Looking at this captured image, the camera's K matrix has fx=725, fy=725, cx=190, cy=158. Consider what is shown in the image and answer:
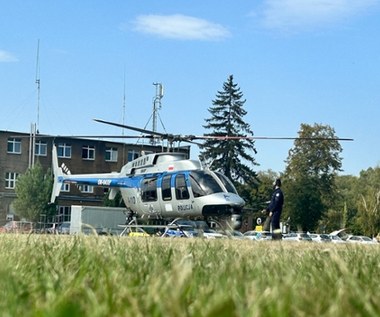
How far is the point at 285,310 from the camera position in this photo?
178cm

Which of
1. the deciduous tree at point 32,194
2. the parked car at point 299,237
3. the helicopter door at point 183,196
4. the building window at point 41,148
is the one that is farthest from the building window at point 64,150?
the helicopter door at point 183,196

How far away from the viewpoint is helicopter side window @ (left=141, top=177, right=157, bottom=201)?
25453mm

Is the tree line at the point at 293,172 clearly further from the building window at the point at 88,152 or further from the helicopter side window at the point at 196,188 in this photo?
the helicopter side window at the point at 196,188

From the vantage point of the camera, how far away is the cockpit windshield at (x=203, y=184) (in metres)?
24.1

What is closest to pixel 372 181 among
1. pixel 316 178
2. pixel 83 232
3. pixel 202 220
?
pixel 316 178

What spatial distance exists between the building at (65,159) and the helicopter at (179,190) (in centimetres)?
4165

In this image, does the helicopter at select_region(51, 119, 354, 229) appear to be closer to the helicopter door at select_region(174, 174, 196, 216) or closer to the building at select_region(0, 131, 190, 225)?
the helicopter door at select_region(174, 174, 196, 216)

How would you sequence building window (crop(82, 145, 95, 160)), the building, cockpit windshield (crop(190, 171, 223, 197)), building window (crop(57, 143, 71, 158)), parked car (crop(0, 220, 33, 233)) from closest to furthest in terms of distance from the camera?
1. parked car (crop(0, 220, 33, 233))
2. cockpit windshield (crop(190, 171, 223, 197))
3. the building
4. building window (crop(57, 143, 71, 158))
5. building window (crop(82, 145, 95, 160))

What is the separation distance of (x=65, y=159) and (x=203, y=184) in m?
51.2

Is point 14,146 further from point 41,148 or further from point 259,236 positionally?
point 259,236

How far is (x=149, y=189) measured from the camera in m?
25.7

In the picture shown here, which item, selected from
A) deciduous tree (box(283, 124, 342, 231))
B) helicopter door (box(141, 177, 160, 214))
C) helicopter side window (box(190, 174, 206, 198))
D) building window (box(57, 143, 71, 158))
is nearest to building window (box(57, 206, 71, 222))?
building window (box(57, 143, 71, 158))

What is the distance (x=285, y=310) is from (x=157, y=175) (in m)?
23.6

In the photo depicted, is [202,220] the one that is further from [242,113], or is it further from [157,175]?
[242,113]
